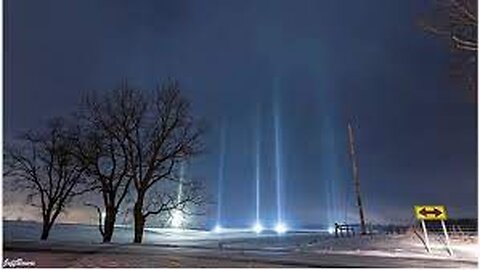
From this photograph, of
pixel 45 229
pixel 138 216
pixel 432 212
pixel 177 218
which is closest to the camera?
pixel 432 212

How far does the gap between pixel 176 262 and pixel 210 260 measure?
68 cm

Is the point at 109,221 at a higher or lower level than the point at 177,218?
lower

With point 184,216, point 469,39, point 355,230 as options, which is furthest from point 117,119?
point 469,39

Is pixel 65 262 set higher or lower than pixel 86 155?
lower

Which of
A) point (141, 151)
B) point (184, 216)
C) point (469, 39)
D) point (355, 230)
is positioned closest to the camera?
point (469, 39)

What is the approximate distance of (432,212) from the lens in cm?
1126

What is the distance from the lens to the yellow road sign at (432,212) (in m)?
11.2

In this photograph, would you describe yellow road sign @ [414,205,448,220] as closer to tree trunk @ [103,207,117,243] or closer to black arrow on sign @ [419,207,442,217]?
black arrow on sign @ [419,207,442,217]

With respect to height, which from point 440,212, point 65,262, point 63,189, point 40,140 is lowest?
point 65,262

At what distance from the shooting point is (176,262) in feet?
30.8

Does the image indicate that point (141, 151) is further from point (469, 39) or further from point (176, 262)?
point (469, 39)

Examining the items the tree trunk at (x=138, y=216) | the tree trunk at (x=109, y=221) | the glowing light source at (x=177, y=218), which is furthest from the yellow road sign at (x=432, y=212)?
the glowing light source at (x=177, y=218)

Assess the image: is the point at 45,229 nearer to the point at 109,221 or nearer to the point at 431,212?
the point at 109,221

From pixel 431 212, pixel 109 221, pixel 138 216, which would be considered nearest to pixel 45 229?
pixel 109 221
